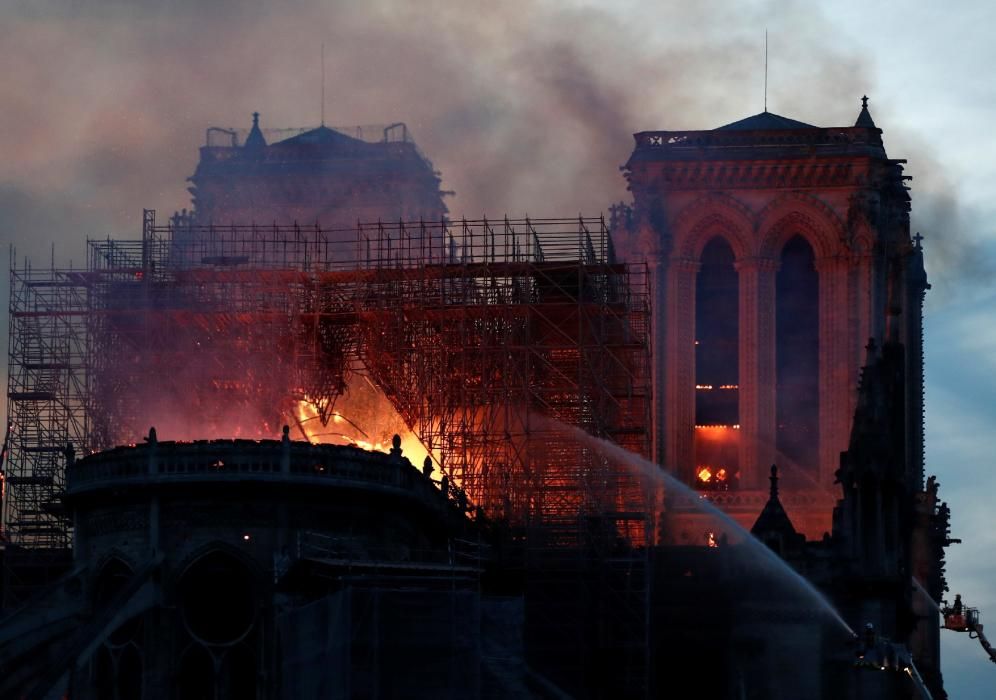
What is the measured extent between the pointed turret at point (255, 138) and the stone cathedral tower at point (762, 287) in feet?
71.1

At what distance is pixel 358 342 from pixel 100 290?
8.81m

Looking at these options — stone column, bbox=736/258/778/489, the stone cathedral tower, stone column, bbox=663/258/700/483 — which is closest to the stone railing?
the stone cathedral tower

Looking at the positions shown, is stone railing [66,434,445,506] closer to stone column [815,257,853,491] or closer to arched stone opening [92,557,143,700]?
arched stone opening [92,557,143,700]

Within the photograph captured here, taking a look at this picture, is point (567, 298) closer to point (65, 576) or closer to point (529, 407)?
point (529, 407)

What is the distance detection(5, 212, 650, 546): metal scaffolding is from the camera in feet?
266

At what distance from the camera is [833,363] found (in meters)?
100

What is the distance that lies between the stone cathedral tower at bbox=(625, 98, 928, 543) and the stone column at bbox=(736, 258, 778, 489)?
2.3 inches

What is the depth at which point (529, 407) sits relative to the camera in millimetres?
80562

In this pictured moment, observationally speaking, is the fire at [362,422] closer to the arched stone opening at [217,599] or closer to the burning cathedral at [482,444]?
the burning cathedral at [482,444]

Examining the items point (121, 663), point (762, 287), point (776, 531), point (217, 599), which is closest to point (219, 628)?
point (217, 599)

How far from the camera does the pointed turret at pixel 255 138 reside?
383 ft

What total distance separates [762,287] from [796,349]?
309cm

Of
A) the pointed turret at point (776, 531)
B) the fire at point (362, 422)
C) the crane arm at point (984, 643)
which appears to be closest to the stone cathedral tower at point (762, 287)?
the pointed turret at point (776, 531)

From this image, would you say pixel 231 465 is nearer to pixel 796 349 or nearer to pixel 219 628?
pixel 219 628
